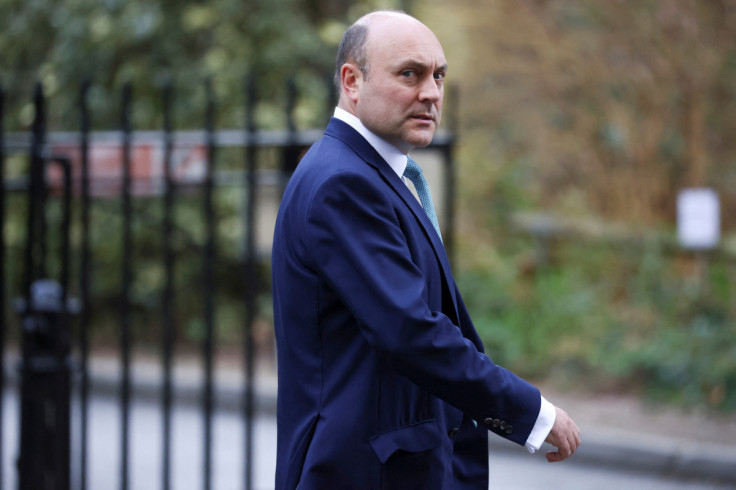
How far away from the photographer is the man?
1980mm

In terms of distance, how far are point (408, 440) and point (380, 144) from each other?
0.69 m

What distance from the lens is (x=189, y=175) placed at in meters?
5.06

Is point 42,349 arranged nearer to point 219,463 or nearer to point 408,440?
point 408,440

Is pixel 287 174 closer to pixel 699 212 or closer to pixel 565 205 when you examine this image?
pixel 699 212

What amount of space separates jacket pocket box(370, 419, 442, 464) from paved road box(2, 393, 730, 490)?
4.11 meters

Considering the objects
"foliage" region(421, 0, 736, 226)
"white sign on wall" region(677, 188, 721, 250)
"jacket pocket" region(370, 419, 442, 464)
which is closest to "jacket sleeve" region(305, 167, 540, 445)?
"jacket pocket" region(370, 419, 442, 464)

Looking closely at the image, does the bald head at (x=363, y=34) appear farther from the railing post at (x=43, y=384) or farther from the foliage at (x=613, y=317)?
the foliage at (x=613, y=317)

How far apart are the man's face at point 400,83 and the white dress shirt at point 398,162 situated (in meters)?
0.03

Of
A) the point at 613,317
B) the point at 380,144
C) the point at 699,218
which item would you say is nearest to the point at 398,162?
the point at 380,144

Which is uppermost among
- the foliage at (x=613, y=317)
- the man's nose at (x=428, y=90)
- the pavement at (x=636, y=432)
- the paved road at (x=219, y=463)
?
the man's nose at (x=428, y=90)

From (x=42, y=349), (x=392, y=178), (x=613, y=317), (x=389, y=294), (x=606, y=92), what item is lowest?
(x=613, y=317)

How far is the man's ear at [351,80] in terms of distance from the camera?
2160 mm

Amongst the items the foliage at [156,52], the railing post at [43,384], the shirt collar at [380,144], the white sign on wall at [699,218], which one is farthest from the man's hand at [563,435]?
the foliage at [156,52]

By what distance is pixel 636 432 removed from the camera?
22.2 ft
